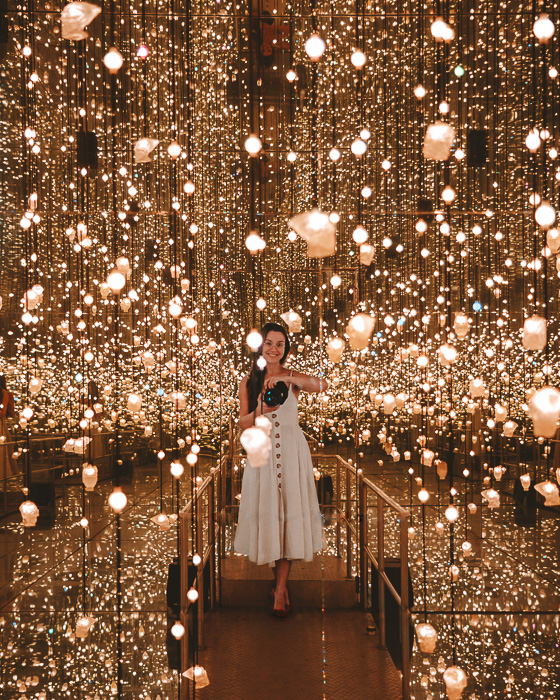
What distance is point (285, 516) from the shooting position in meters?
2.69

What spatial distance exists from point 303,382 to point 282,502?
557 mm

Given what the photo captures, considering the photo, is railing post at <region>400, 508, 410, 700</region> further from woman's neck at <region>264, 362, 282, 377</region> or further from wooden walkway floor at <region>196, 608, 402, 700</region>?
woman's neck at <region>264, 362, 282, 377</region>

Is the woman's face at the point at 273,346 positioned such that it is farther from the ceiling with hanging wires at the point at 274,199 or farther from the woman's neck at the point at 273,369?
the ceiling with hanging wires at the point at 274,199

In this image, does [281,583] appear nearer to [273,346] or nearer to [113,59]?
[273,346]

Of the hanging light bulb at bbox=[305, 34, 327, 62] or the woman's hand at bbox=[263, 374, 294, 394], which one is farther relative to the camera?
the woman's hand at bbox=[263, 374, 294, 394]

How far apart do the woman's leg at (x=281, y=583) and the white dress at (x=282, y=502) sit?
0.19 feet

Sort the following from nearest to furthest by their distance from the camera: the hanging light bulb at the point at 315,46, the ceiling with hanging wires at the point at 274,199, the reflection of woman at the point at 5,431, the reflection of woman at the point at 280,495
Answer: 1. the hanging light bulb at the point at 315,46
2. the reflection of woman at the point at 280,495
3. the ceiling with hanging wires at the point at 274,199
4. the reflection of woman at the point at 5,431

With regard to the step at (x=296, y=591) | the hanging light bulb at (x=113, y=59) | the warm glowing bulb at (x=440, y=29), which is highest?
the warm glowing bulb at (x=440, y=29)

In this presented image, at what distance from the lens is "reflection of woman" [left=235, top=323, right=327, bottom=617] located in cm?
265

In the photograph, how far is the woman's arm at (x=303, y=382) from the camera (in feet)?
8.16

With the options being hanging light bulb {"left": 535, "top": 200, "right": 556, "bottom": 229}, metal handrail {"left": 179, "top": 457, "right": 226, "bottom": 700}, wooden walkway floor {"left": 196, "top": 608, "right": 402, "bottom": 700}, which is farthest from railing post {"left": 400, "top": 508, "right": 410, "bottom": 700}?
hanging light bulb {"left": 535, "top": 200, "right": 556, "bottom": 229}

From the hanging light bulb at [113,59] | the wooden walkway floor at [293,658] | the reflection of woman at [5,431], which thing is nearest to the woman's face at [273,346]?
the wooden walkway floor at [293,658]

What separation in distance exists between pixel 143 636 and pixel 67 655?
1.25 feet

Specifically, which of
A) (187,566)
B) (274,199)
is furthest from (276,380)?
(274,199)
